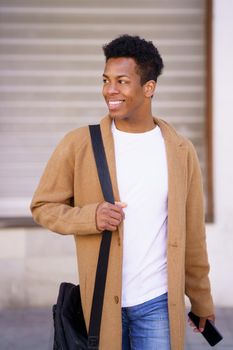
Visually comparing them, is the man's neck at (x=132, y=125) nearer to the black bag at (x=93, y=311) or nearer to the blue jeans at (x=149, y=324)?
the black bag at (x=93, y=311)

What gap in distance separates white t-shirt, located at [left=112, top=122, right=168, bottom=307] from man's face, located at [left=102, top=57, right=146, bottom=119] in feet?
0.41

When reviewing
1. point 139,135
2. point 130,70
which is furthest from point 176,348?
point 130,70

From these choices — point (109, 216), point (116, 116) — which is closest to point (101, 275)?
point (109, 216)

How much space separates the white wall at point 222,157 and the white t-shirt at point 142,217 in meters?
2.92

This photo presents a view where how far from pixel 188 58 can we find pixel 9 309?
2682mm

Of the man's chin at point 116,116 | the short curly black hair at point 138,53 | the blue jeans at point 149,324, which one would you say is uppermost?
the short curly black hair at point 138,53

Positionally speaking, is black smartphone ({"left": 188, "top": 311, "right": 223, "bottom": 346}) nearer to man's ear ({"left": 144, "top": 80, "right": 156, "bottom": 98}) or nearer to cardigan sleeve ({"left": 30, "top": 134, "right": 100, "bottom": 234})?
cardigan sleeve ({"left": 30, "top": 134, "right": 100, "bottom": 234})

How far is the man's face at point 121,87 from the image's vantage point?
2.44 metres

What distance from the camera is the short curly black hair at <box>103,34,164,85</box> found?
248cm

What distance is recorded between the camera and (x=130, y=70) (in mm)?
2465

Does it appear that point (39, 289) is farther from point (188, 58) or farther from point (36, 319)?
point (188, 58)

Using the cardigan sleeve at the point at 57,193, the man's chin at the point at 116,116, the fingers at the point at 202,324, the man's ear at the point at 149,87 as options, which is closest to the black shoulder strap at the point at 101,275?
the cardigan sleeve at the point at 57,193

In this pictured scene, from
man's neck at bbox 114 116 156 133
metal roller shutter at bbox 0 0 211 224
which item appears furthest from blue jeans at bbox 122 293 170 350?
metal roller shutter at bbox 0 0 211 224

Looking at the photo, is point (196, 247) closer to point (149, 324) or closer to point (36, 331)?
point (149, 324)
